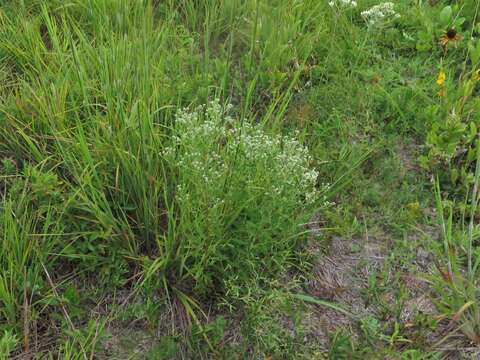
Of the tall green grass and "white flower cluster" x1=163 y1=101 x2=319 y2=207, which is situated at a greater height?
"white flower cluster" x1=163 y1=101 x2=319 y2=207

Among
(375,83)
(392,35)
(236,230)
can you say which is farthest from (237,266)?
(392,35)

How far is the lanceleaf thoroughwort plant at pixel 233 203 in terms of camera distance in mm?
2342

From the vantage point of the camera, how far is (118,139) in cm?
268

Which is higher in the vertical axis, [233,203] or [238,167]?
[238,167]

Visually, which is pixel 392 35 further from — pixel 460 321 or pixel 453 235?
pixel 460 321

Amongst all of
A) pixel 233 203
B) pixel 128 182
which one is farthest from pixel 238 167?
pixel 128 182

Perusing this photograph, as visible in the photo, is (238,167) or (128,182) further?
(128,182)

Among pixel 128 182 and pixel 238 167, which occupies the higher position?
pixel 238 167

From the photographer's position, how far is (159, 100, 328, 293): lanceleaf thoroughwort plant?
234 cm

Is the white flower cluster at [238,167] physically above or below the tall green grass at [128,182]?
above

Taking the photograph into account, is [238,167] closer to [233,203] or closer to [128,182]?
[233,203]

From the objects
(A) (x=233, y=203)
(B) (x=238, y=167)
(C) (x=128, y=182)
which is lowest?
(C) (x=128, y=182)

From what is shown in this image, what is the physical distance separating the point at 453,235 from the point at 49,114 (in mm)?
1932

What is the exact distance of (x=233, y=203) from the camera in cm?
248
